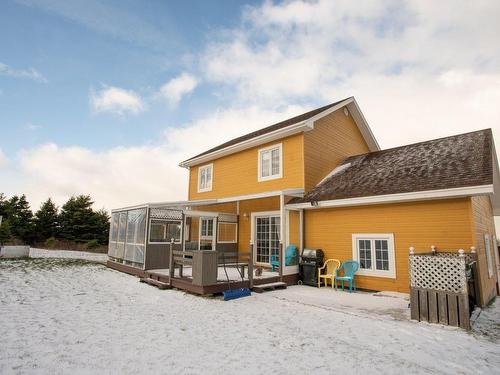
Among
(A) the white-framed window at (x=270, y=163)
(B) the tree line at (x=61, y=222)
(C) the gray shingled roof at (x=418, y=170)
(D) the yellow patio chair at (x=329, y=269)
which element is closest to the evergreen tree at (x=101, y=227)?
(B) the tree line at (x=61, y=222)

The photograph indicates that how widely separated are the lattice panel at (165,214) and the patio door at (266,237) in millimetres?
3473

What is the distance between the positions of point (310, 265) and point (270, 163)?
4.79 metres

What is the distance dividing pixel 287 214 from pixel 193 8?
8.97 m

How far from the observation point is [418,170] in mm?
8789

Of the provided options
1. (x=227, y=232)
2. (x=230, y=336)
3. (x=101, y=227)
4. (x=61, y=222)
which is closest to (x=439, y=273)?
(x=230, y=336)

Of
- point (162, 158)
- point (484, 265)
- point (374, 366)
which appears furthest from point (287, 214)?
point (162, 158)

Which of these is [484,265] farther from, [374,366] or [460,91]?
[460,91]

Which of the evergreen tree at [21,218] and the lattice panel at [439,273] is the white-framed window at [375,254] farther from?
the evergreen tree at [21,218]

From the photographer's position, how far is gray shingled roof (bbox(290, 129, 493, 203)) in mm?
7414

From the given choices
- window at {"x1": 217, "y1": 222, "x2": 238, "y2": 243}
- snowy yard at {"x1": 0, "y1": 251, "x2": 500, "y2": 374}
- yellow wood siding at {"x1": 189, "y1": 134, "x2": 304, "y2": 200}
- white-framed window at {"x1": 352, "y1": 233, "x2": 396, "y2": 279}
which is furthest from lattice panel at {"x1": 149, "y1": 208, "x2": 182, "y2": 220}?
white-framed window at {"x1": 352, "y1": 233, "x2": 396, "y2": 279}

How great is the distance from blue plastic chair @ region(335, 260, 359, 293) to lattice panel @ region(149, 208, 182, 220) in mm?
6289

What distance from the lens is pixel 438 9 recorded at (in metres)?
8.73

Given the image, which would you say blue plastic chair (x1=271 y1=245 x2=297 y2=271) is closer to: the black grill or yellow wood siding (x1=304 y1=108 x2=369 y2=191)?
the black grill

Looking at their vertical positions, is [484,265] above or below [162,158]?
below
